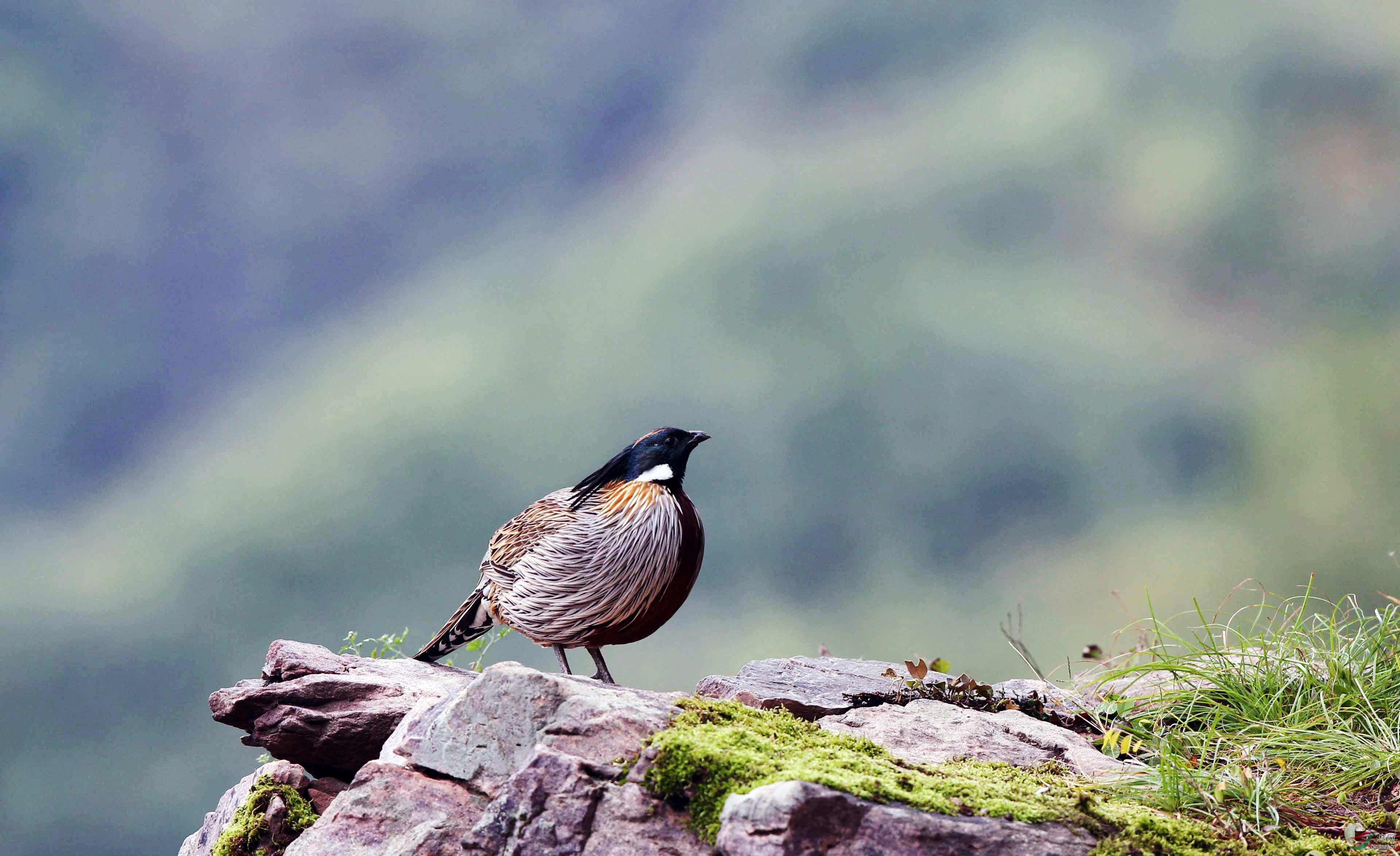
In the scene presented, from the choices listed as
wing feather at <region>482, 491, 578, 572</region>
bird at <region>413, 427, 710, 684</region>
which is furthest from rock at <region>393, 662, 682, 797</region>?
wing feather at <region>482, 491, 578, 572</region>

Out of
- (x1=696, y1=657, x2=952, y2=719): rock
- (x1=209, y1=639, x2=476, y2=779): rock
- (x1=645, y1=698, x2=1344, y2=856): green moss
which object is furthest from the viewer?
(x1=696, y1=657, x2=952, y2=719): rock

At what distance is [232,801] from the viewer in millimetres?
5094

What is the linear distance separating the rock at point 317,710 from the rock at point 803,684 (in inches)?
51.7

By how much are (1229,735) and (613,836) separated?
290cm

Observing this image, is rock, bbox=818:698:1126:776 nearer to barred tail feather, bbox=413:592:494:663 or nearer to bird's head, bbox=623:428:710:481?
bird's head, bbox=623:428:710:481

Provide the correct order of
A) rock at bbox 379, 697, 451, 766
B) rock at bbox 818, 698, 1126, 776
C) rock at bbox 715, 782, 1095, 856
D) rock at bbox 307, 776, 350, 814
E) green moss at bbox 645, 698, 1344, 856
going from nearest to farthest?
rock at bbox 715, 782, 1095, 856 < green moss at bbox 645, 698, 1344, 856 < rock at bbox 379, 697, 451, 766 < rock at bbox 818, 698, 1126, 776 < rock at bbox 307, 776, 350, 814

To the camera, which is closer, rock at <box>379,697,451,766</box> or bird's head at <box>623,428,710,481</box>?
rock at <box>379,697,451,766</box>

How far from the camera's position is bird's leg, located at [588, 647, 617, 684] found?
5.74 m

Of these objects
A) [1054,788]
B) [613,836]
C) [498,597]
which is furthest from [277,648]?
[1054,788]

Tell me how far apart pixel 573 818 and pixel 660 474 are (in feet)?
8.28

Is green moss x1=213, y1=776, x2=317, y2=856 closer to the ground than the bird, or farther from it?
closer to the ground

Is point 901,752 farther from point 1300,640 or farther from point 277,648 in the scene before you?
point 277,648

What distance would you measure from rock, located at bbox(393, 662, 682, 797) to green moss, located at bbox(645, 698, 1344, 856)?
16 centimetres

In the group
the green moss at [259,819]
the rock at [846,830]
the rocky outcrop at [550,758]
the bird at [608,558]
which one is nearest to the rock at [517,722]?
the rocky outcrop at [550,758]
